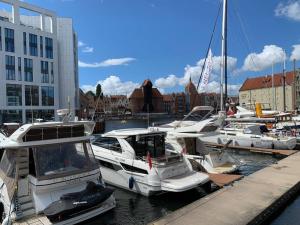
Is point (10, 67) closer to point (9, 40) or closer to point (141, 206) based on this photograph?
point (9, 40)

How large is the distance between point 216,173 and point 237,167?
1.96 m

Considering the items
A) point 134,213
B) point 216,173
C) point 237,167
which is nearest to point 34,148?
point 134,213

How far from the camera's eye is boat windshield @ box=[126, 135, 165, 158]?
13625mm

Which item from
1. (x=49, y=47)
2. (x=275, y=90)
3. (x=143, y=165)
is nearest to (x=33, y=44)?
(x=49, y=47)

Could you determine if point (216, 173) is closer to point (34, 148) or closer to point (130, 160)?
point (130, 160)

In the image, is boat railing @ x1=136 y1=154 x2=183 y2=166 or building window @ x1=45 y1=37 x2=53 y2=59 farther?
building window @ x1=45 y1=37 x2=53 y2=59

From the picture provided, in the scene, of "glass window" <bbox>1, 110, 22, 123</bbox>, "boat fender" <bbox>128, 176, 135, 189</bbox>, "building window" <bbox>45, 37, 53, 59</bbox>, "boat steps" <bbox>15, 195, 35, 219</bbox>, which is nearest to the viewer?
"boat steps" <bbox>15, 195, 35, 219</bbox>

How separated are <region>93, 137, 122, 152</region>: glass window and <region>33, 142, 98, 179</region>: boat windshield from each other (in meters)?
3.42

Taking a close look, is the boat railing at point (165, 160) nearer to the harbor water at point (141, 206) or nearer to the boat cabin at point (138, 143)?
the boat cabin at point (138, 143)

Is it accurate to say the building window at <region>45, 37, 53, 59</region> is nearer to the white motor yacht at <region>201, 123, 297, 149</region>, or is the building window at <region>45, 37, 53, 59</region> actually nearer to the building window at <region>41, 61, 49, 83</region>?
the building window at <region>41, 61, 49, 83</region>

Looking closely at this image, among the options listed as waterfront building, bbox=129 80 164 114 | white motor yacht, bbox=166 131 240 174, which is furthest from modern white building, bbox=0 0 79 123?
waterfront building, bbox=129 80 164 114

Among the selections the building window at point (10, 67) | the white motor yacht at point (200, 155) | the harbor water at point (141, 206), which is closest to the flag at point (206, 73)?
the white motor yacht at point (200, 155)

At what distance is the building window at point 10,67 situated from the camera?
57.3 meters

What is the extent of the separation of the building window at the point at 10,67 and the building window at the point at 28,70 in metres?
2.40
